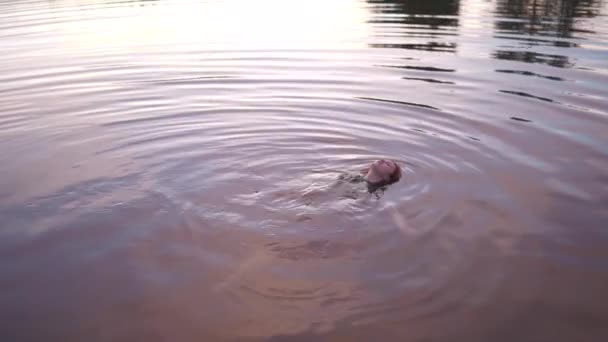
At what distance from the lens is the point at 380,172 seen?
17.0 feet

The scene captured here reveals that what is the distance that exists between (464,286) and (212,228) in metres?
2.22

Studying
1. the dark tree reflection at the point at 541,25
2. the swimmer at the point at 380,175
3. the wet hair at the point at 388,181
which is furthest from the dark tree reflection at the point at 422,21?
the swimmer at the point at 380,175

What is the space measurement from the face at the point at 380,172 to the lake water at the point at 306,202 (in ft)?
0.72

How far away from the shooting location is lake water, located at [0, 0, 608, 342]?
3498 millimetres

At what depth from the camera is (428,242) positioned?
4.24 meters

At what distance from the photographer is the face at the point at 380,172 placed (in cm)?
518

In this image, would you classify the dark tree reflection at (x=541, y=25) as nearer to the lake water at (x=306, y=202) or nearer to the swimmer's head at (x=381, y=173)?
the lake water at (x=306, y=202)

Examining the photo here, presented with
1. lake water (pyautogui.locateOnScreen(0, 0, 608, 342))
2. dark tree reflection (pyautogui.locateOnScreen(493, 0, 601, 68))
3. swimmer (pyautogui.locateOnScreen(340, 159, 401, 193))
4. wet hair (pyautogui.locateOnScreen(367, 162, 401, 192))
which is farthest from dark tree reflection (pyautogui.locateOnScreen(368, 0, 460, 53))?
swimmer (pyautogui.locateOnScreen(340, 159, 401, 193))

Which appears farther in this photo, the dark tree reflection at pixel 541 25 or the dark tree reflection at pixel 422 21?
the dark tree reflection at pixel 422 21

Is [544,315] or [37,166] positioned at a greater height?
[37,166]

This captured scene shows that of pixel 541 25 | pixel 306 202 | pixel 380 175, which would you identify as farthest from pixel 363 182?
pixel 541 25

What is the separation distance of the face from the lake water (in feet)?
0.72

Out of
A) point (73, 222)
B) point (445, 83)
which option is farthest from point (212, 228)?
point (445, 83)

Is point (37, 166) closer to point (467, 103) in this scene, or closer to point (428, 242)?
point (428, 242)
